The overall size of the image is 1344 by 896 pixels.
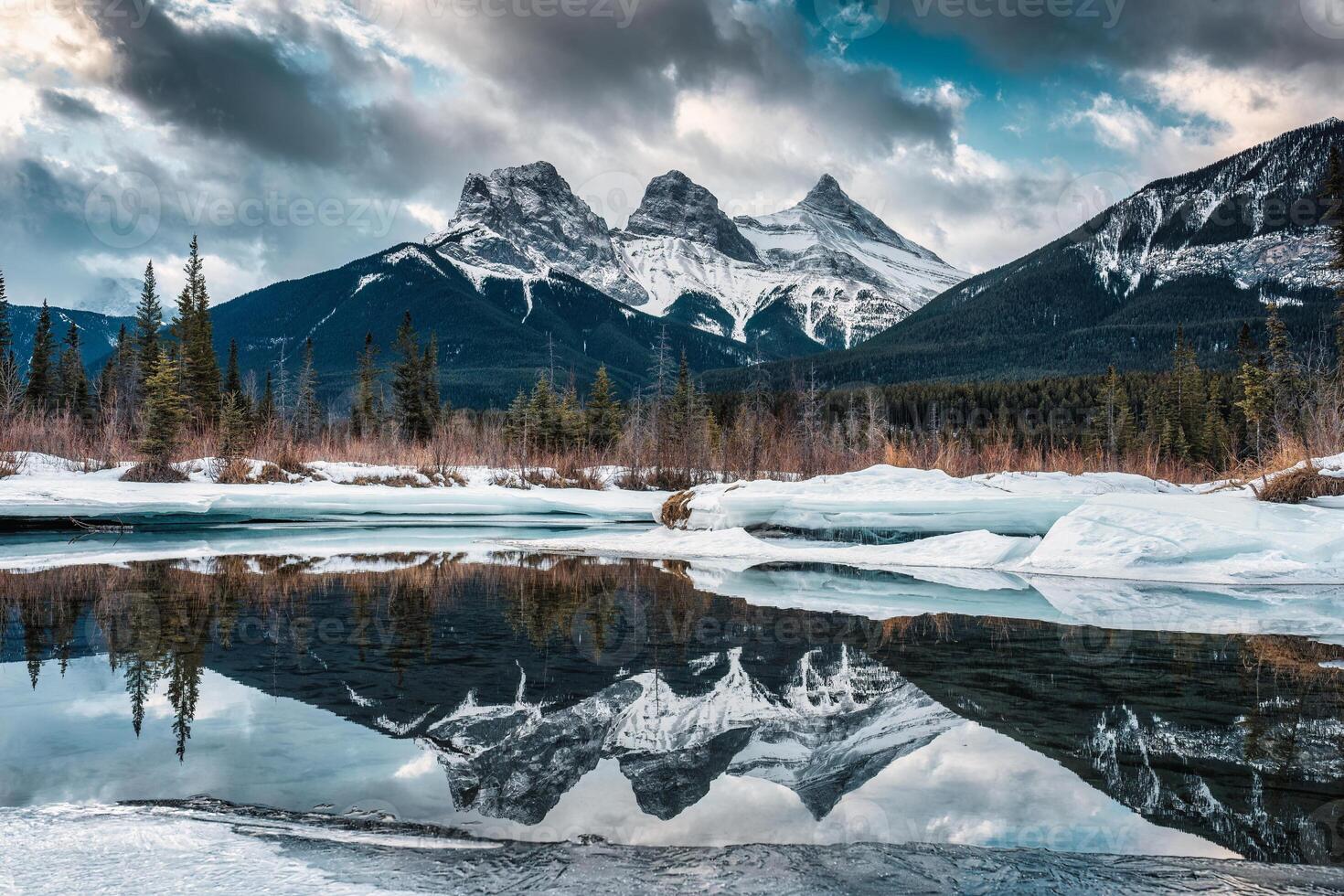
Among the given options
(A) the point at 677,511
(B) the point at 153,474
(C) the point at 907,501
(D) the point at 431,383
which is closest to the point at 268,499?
(B) the point at 153,474

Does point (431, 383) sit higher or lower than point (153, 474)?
higher

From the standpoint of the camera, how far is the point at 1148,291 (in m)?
174

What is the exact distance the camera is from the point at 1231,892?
2029 millimetres

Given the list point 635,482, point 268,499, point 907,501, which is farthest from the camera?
point 635,482

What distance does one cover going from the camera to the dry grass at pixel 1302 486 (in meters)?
9.02

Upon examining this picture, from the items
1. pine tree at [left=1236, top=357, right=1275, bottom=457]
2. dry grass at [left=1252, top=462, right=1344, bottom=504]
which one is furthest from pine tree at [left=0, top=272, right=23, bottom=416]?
pine tree at [left=1236, top=357, right=1275, bottom=457]

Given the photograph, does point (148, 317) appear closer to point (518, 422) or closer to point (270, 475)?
point (518, 422)

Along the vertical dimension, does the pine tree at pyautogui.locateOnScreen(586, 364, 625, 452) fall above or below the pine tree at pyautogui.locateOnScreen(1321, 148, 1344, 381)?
below

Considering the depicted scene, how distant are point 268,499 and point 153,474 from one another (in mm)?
3331

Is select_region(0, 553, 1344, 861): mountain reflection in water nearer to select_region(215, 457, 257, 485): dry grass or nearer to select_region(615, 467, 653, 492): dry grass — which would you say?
select_region(215, 457, 257, 485): dry grass

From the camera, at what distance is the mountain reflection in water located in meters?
2.84

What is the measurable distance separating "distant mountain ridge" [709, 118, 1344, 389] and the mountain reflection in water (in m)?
139

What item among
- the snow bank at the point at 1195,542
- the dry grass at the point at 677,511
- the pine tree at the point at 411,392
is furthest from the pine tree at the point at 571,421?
the snow bank at the point at 1195,542

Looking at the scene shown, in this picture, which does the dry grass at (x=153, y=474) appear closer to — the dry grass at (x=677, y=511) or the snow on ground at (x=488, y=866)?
the dry grass at (x=677, y=511)
